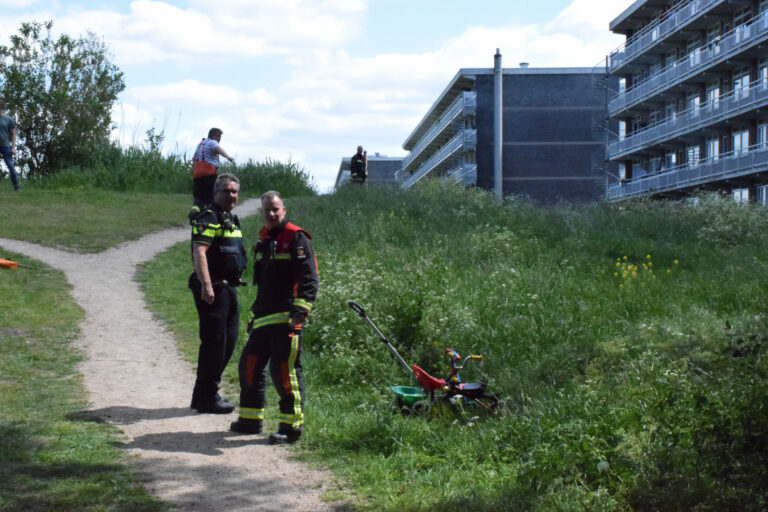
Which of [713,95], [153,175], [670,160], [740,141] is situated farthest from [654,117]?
[153,175]

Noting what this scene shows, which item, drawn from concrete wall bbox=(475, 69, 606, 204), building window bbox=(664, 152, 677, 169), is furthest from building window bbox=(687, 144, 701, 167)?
concrete wall bbox=(475, 69, 606, 204)

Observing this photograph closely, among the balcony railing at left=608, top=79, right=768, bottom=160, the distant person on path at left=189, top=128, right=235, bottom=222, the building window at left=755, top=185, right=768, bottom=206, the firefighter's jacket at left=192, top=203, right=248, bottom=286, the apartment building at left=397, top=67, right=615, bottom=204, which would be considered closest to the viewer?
the firefighter's jacket at left=192, top=203, right=248, bottom=286

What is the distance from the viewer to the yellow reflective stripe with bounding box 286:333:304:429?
6285mm

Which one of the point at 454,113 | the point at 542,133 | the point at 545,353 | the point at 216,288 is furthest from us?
the point at 454,113

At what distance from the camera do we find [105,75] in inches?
1574

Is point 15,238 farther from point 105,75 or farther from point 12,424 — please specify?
point 105,75

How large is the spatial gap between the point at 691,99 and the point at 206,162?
41597 millimetres

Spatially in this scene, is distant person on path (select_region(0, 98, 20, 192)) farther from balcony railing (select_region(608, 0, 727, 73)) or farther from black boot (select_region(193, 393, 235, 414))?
balcony railing (select_region(608, 0, 727, 73))

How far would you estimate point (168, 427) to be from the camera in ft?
21.6

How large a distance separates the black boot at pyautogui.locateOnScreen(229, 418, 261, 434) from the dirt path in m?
0.07

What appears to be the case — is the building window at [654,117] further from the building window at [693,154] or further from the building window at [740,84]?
the building window at [740,84]

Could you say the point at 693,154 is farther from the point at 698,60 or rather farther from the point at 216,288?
the point at 216,288

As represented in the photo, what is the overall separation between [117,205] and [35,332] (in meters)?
13.9

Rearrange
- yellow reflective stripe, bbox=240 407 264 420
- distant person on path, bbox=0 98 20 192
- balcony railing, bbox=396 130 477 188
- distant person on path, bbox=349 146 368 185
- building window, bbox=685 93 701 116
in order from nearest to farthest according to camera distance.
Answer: yellow reflective stripe, bbox=240 407 264 420 < distant person on path, bbox=0 98 20 192 < distant person on path, bbox=349 146 368 185 < building window, bbox=685 93 701 116 < balcony railing, bbox=396 130 477 188
